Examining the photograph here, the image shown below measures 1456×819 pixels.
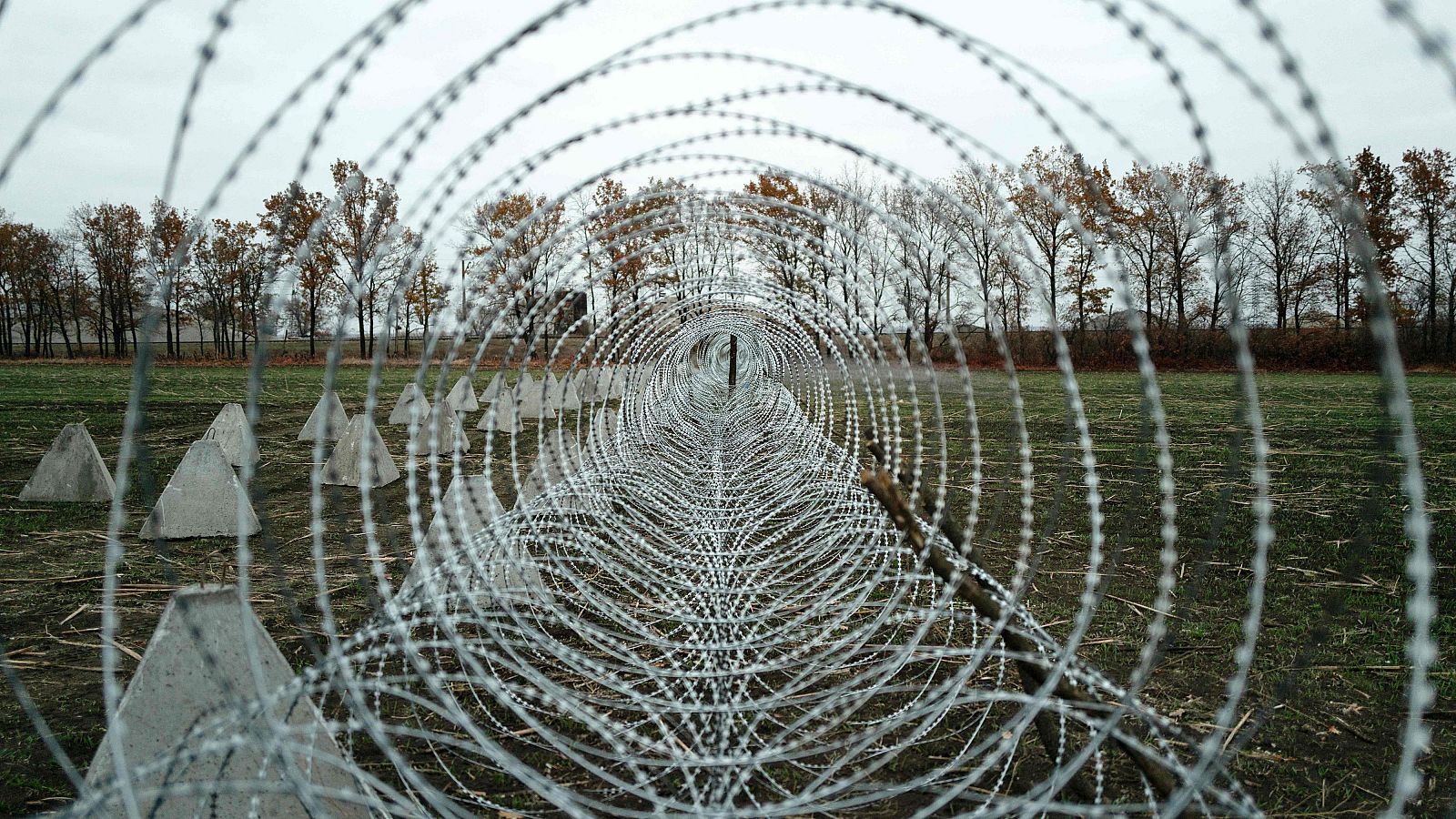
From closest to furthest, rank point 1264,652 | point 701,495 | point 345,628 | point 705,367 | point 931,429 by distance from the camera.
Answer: point 1264,652
point 345,628
point 701,495
point 931,429
point 705,367

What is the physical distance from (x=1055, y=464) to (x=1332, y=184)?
8209 millimetres

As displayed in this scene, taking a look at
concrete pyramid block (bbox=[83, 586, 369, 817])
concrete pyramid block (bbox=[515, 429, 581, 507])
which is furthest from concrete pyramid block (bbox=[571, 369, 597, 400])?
concrete pyramid block (bbox=[83, 586, 369, 817])

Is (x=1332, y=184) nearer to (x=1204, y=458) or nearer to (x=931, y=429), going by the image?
(x=1204, y=458)

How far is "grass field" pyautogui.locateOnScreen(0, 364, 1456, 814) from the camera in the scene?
2933 mm

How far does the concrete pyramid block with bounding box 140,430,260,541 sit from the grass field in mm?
155

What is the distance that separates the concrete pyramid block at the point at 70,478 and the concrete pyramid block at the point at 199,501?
58.6 inches

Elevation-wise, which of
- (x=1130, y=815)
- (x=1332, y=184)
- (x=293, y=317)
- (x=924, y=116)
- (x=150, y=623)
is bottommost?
(x=1130, y=815)

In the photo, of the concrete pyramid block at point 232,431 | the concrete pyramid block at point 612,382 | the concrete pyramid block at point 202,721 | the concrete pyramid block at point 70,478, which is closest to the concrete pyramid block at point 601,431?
the concrete pyramid block at point 612,382

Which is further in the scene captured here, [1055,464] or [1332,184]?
[1055,464]

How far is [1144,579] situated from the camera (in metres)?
5.05

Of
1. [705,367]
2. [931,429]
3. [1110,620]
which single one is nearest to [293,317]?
[705,367]

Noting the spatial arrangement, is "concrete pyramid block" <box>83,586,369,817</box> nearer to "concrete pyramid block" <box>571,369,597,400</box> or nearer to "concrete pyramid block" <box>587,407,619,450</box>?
"concrete pyramid block" <box>571,369,597,400</box>

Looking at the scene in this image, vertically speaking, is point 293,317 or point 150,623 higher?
point 293,317

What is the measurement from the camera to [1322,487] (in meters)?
7.84
